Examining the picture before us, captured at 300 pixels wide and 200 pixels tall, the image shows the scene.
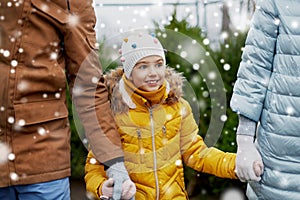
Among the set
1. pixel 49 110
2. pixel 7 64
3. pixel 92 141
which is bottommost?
pixel 92 141

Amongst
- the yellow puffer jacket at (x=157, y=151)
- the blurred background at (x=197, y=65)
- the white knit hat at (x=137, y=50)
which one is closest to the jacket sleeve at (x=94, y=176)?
the yellow puffer jacket at (x=157, y=151)

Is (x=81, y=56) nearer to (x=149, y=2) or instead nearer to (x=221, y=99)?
(x=221, y=99)

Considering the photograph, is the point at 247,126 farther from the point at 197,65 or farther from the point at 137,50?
the point at 197,65

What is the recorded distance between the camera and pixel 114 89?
115 inches

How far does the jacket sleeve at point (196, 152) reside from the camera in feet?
9.43

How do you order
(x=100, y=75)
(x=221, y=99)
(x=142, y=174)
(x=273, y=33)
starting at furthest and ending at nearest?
(x=221, y=99) < (x=142, y=174) < (x=273, y=33) < (x=100, y=75)

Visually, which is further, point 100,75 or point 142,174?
point 142,174

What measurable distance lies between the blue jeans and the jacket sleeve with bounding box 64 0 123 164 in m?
0.20

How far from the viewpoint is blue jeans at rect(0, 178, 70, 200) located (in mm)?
2260

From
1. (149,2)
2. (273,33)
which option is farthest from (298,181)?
(149,2)

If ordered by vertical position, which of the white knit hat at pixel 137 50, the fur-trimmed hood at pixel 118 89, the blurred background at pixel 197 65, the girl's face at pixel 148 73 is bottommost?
the blurred background at pixel 197 65

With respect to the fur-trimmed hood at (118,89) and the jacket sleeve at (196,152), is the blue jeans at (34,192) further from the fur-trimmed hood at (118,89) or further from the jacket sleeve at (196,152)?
the jacket sleeve at (196,152)

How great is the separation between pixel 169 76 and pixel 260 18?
19.7 inches

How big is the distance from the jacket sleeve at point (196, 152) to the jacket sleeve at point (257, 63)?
0.28m
